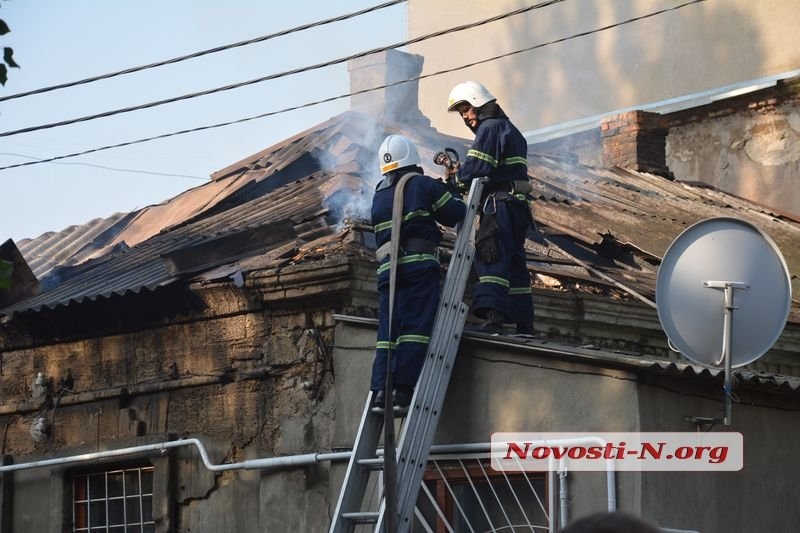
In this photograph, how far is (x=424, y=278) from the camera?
806cm

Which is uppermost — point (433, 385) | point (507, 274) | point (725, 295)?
point (507, 274)

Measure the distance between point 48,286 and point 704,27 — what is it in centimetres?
1131

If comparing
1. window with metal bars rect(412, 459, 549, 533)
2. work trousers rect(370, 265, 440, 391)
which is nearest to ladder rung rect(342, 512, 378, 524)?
window with metal bars rect(412, 459, 549, 533)

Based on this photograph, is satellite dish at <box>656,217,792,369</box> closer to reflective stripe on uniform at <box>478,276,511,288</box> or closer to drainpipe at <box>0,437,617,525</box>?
drainpipe at <box>0,437,617,525</box>

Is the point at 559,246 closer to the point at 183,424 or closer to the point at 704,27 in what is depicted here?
the point at 183,424

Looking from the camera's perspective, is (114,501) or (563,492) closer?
(563,492)

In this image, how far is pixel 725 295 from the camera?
24.5ft

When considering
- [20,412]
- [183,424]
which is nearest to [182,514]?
[183,424]

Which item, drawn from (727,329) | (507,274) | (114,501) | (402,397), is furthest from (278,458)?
(727,329)

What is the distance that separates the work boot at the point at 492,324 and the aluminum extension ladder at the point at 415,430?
0.32m

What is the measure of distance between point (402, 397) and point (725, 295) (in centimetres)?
187

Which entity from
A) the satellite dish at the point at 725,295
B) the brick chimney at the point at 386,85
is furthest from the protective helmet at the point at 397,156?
the brick chimney at the point at 386,85

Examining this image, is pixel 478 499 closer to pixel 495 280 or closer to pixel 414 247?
pixel 495 280

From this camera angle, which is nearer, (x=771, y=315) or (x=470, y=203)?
(x=771, y=315)
